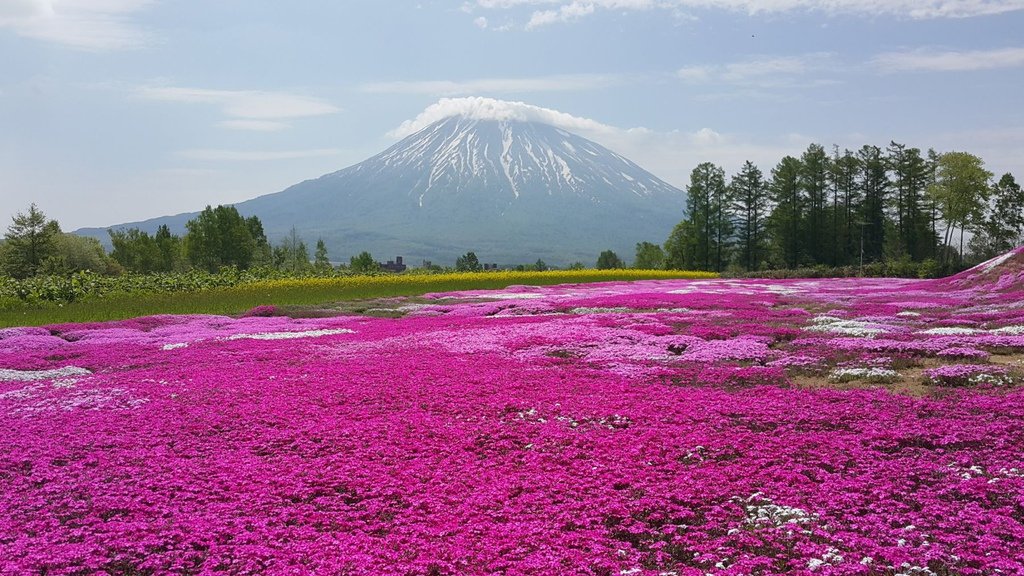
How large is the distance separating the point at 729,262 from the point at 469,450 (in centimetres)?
9767

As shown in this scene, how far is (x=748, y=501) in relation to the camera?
6266 mm

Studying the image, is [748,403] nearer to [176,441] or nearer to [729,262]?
[176,441]

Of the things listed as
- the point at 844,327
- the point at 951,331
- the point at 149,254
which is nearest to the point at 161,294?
the point at 844,327

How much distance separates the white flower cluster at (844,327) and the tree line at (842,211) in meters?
62.7

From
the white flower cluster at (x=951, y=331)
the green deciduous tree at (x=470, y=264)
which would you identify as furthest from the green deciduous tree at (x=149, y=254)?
the white flower cluster at (x=951, y=331)

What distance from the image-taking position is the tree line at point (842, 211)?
82438 mm

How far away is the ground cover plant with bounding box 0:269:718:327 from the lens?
25.0m

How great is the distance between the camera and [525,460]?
7480 millimetres

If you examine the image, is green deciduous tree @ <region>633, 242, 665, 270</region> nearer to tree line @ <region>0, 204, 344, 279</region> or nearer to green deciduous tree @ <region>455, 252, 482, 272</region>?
green deciduous tree @ <region>455, 252, 482, 272</region>

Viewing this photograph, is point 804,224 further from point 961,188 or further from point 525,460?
point 525,460

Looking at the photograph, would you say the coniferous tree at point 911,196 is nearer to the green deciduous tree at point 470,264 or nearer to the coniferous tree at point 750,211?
the coniferous tree at point 750,211

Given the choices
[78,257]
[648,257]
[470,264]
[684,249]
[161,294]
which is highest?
[78,257]

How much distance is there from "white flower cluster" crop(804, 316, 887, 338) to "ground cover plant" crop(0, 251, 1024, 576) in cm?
103

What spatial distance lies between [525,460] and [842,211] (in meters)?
97.8
